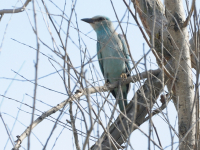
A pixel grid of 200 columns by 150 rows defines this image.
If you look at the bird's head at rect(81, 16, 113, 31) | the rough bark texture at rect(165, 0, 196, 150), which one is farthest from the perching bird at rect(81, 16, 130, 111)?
the rough bark texture at rect(165, 0, 196, 150)

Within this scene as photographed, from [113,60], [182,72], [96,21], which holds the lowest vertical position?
[182,72]

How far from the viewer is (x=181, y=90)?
10.3 ft

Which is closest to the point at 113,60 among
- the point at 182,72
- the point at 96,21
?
the point at 96,21

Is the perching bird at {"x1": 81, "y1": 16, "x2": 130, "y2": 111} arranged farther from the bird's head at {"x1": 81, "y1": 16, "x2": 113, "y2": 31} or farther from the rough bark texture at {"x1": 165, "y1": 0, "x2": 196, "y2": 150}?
the rough bark texture at {"x1": 165, "y1": 0, "x2": 196, "y2": 150}

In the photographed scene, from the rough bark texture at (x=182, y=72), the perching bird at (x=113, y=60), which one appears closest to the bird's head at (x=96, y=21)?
the perching bird at (x=113, y=60)

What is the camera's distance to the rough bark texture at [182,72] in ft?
9.88

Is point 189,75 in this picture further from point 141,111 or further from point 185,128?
point 141,111

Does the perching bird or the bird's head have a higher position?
the bird's head

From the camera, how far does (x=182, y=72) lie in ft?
10.4

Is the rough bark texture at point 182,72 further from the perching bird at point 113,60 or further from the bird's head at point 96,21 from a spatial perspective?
the bird's head at point 96,21

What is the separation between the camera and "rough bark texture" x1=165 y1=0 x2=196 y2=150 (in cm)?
301

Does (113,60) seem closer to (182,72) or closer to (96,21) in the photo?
(96,21)

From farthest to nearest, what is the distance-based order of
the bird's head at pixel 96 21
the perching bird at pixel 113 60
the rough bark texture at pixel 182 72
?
the bird's head at pixel 96 21, the perching bird at pixel 113 60, the rough bark texture at pixel 182 72

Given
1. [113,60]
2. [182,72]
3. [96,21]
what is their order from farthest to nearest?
[96,21]
[113,60]
[182,72]
